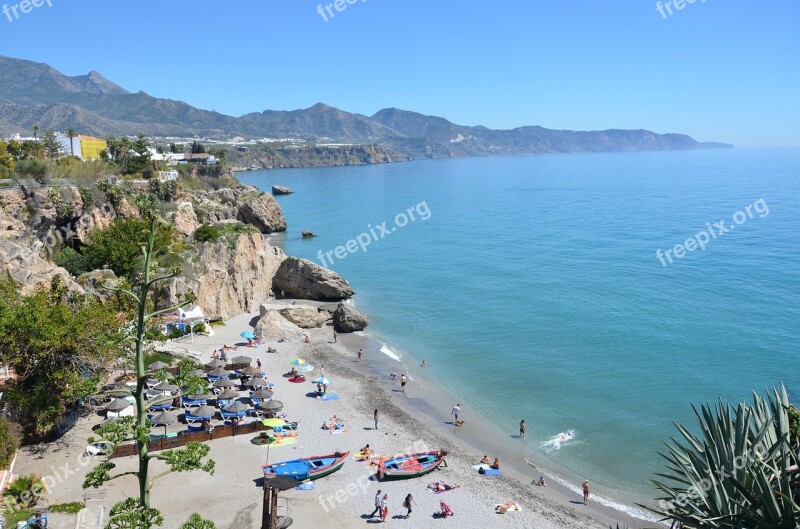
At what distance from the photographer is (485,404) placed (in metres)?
29.6

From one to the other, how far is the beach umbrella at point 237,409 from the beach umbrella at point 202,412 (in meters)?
0.64

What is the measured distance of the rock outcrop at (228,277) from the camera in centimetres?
3681

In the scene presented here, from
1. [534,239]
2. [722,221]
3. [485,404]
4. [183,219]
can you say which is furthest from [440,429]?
[722,221]

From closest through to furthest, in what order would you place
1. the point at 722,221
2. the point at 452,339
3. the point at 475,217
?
the point at 452,339 → the point at 722,221 → the point at 475,217

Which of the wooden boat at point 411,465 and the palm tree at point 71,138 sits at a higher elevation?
the palm tree at point 71,138

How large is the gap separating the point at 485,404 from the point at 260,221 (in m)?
62.4

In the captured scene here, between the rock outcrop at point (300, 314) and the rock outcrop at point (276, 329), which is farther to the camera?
the rock outcrop at point (300, 314)

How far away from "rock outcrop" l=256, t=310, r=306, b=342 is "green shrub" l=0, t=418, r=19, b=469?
1787 cm

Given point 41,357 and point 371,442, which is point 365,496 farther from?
point 41,357

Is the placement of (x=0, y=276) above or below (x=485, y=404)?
above

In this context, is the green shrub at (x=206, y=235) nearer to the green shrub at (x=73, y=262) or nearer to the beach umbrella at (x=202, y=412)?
the green shrub at (x=73, y=262)

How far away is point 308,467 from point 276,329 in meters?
17.6

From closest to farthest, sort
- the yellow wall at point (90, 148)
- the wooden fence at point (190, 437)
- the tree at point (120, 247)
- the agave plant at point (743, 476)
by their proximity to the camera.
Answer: the agave plant at point (743, 476) → the wooden fence at point (190, 437) → the tree at point (120, 247) → the yellow wall at point (90, 148)

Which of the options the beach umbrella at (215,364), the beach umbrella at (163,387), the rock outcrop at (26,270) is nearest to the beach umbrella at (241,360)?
the beach umbrella at (215,364)
